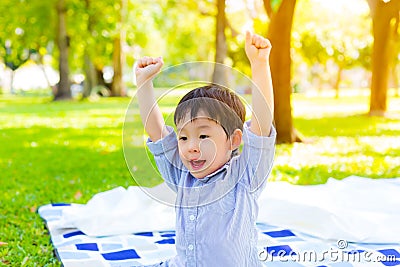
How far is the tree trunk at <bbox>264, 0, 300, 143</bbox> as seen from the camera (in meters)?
7.70

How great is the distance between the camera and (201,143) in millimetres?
2111

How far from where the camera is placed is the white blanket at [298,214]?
3371 mm

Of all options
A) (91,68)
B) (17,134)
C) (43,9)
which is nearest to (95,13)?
(43,9)

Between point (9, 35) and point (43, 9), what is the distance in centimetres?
294

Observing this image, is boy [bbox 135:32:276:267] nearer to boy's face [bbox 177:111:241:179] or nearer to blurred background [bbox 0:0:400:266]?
boy's face [bbox 177:111:241:179]

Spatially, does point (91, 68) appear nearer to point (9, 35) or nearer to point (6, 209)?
point (9, 35)

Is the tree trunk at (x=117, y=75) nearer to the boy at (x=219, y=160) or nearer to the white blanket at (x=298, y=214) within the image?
the white blanket at (x=298, y=214)

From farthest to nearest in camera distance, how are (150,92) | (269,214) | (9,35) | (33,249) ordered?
(9,35) < (269,214) < (33,249) < (150,92)

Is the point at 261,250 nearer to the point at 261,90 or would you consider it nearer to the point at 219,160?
the point at 219,160

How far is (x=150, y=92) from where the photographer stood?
7.47ft

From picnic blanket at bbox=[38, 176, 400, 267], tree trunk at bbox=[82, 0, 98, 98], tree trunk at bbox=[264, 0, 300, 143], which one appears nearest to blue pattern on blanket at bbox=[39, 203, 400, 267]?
picnic blanket at bbox=[38, 176, 400, 267]

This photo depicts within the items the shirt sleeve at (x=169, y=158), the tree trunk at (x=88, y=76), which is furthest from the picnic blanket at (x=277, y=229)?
the tree trunk at (x=88, y=76)

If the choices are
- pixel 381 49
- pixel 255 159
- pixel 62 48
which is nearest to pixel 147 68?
pixel 255 159

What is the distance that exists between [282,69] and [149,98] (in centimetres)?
572
